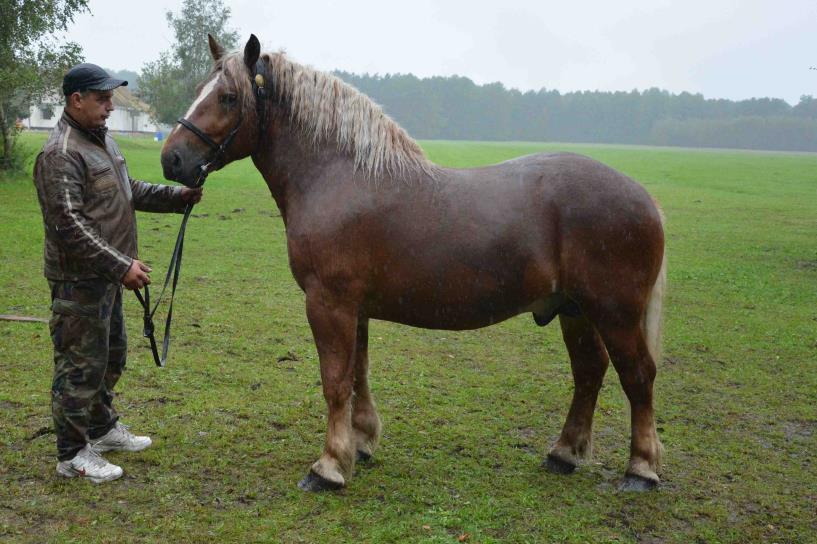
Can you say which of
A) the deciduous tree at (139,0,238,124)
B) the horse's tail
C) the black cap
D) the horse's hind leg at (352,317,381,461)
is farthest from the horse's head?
the deciduous tree at (139,0,238,124)

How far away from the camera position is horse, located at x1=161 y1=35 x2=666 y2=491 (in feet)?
12.2

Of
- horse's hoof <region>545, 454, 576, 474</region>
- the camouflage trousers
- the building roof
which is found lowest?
horse's hoof <region>545, 454, 576, 474</region>

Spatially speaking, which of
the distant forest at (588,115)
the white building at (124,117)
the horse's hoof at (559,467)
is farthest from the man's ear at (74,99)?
the distant forest at (588,115)

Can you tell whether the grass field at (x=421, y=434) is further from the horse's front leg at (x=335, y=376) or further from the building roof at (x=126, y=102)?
the building roof at (x=126, y=102)

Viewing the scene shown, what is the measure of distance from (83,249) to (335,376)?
4.66 feet

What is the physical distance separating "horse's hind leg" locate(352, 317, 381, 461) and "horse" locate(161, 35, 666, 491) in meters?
0.36

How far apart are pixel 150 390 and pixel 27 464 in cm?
129

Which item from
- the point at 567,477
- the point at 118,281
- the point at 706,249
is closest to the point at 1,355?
the point at 118,281

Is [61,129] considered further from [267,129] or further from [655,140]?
[655,140]

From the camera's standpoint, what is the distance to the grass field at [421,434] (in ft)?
11.5

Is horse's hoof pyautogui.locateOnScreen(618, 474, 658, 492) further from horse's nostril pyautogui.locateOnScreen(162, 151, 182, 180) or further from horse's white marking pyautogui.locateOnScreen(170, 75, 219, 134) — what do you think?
horse's white marking pyautogui.locateOnScreen(170, 75, 219, 134)

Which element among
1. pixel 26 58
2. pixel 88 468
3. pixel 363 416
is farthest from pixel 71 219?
pixel 26 58

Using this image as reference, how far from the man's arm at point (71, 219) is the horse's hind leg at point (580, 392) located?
2533mm

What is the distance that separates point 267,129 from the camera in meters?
3.89
